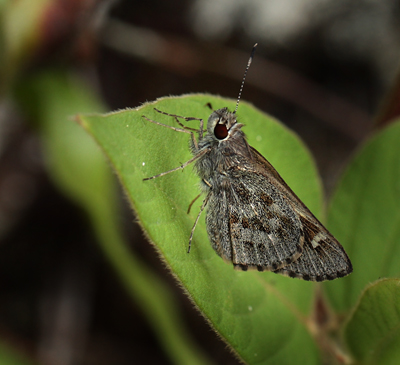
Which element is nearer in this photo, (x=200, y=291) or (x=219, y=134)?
(x=200, y=291)

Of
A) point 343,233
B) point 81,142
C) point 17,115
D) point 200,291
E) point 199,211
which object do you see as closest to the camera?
point 200,291

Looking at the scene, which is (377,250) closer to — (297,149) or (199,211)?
(297,149)

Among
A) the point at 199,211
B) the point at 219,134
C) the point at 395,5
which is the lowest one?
the point at 199,211

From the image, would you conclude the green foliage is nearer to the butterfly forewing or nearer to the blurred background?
the butterfly forewing

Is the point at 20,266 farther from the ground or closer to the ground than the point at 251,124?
farther from the ground

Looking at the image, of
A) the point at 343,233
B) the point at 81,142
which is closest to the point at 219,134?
the point at 343,233

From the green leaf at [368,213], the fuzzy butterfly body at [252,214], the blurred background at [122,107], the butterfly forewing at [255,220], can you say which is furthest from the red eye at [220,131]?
the blurred background at [122,107]
